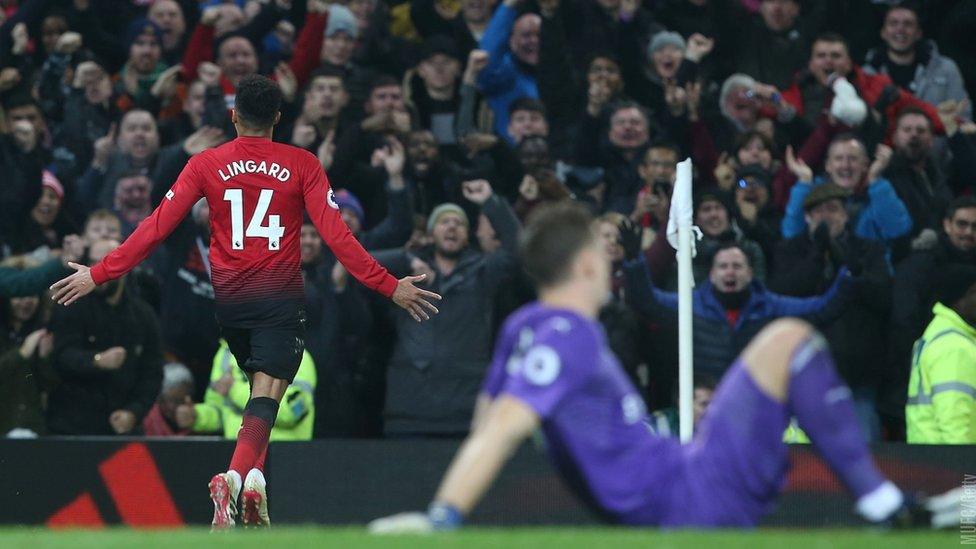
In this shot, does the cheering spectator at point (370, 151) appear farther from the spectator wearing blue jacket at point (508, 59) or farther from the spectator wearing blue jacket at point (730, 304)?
the spectator wearing blue jacket at point (730, 304)

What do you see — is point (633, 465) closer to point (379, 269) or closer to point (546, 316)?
point (546, 316)

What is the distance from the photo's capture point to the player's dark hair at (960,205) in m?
11.4

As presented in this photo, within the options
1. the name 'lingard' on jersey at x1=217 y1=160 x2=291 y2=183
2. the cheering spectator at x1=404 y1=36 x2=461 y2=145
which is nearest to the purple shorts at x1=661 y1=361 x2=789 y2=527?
the name 'lingard' on jersey at x1=217 y1=160 x2=291 y2=183

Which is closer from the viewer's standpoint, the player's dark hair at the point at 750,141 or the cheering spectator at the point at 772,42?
the player's dark hair at the point at 750,141

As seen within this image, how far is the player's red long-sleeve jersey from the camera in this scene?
8.80 metres

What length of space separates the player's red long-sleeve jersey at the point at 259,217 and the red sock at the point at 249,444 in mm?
567

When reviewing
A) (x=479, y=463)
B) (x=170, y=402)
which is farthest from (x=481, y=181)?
(x=479, y=463)

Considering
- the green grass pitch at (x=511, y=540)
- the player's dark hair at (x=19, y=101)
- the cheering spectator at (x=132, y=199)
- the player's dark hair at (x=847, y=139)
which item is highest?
the player's dark hair at (x=19, y=101)

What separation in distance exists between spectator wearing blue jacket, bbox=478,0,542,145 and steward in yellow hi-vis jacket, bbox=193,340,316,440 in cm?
325

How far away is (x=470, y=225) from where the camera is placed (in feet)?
41.8

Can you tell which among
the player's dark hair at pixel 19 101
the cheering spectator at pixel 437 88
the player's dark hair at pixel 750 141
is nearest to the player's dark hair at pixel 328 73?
the cheering spectator at pixel 437 88

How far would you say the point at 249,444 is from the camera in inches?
344

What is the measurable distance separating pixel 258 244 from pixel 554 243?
158 inches

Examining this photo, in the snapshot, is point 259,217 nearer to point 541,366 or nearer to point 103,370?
point 103,370
